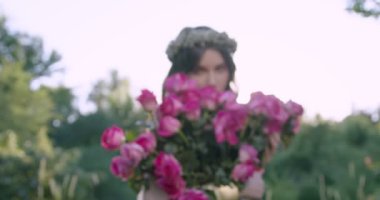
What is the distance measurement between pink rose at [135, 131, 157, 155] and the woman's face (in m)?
0.50

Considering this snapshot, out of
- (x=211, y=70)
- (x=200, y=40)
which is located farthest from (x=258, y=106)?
(x=200, y=40)

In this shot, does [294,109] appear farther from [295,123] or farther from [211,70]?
[211,70]

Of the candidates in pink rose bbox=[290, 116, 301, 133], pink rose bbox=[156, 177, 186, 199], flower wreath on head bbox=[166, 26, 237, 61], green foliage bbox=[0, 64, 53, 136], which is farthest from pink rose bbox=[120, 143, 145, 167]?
green foliage bbox=[0, 64, 53, 136]

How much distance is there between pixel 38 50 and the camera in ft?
114

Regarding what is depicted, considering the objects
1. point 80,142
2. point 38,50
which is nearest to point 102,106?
point 38,50

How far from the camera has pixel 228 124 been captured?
2.39 meters

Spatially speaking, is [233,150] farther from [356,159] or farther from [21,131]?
[21,131]

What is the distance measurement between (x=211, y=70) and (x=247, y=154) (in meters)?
0.67

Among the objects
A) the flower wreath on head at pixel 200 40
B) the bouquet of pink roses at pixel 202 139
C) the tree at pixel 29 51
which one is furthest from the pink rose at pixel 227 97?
the tree at pixel 29 51

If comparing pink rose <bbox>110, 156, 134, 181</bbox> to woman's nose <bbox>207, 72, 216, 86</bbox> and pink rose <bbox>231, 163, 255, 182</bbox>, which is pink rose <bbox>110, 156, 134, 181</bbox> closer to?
pink rose <bbox>231, 163, 255, 182</bbox>

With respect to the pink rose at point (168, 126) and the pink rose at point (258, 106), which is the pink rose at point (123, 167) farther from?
the pink rose at point (258, 106)

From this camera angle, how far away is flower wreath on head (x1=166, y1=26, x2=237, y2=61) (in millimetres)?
3105

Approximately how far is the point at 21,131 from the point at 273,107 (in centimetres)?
2433

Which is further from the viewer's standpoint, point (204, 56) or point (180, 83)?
point (204, 56)
